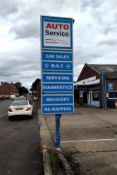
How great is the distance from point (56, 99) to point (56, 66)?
43.1 inches

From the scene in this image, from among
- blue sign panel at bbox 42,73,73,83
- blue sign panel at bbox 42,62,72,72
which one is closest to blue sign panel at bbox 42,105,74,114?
blue sign panel at bbox 42,73,73,83

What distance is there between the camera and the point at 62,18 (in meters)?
9.08

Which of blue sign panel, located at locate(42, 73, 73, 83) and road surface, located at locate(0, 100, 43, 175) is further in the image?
blue sign panel, located at locate(42, 73, 73, 83)

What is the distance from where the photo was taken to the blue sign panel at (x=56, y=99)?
355 inches

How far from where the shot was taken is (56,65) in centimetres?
907

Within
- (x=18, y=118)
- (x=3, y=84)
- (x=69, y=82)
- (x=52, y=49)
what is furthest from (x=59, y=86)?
(x=3, y=84)

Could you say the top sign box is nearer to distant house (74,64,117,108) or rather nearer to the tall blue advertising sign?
the tall blue advertising sign

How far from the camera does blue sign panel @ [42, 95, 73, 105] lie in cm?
902

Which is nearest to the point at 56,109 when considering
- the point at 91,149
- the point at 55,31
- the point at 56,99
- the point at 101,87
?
the point at 56,99

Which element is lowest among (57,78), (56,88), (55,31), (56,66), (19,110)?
(19,110)

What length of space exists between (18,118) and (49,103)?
11.9 metres

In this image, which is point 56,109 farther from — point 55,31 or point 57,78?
point 55,31

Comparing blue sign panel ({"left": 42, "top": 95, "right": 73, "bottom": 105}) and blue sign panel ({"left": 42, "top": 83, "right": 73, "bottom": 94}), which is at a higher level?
blue sign panel ({"left": 42, "top": 83, "right": 73, "bottom": 94})

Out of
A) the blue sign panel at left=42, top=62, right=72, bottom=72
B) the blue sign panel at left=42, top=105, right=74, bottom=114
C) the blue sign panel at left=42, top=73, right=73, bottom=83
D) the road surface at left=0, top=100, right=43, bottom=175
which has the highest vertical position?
the blue sign panel at left=42, top=62, right=72, bottom=72
